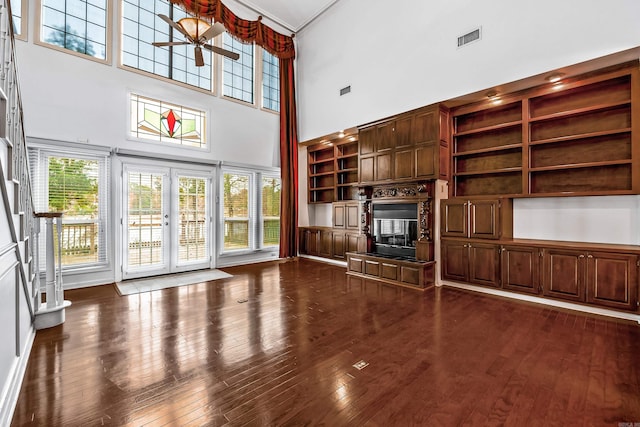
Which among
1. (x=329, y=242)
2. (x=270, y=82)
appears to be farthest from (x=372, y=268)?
(x=270, y=82)

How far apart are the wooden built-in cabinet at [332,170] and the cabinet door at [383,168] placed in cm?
87

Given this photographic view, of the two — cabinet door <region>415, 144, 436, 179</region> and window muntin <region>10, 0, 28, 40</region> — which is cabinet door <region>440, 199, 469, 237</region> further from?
window muntin <region>10, 0, 28, 40</region>

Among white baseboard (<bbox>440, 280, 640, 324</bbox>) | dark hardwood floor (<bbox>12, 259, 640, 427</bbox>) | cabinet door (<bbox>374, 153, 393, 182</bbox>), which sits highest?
cabinet door (<bbox>374, 153, 393, 182</bbox>)

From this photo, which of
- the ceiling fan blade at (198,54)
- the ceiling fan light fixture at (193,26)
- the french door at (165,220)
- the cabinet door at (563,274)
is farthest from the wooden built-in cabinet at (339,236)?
the ceiling fan light fixture at (193,26)

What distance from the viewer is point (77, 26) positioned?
4.76 metres

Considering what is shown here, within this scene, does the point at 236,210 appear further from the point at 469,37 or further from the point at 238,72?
the point at 469,37

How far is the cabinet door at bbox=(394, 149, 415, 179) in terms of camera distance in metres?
5.16

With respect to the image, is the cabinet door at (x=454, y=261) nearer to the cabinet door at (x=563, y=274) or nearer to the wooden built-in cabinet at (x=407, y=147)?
the cabinet door at (x=563, y=274)

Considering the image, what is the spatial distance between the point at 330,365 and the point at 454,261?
3.28 m

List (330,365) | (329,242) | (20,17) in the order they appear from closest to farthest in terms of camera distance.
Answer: (330,365) < (20,17) < (329,242)

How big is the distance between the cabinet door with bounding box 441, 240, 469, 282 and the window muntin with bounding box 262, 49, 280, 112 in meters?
5.34

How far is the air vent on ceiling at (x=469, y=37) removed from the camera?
4.30 m

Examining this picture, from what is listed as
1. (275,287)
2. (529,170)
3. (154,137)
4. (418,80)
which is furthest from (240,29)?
(529,170)

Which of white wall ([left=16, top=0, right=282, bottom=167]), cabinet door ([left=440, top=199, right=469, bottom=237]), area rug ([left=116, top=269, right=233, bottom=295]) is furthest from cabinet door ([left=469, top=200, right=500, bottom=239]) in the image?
white wall ([left=16, top=0, right=282, bottom=167])
